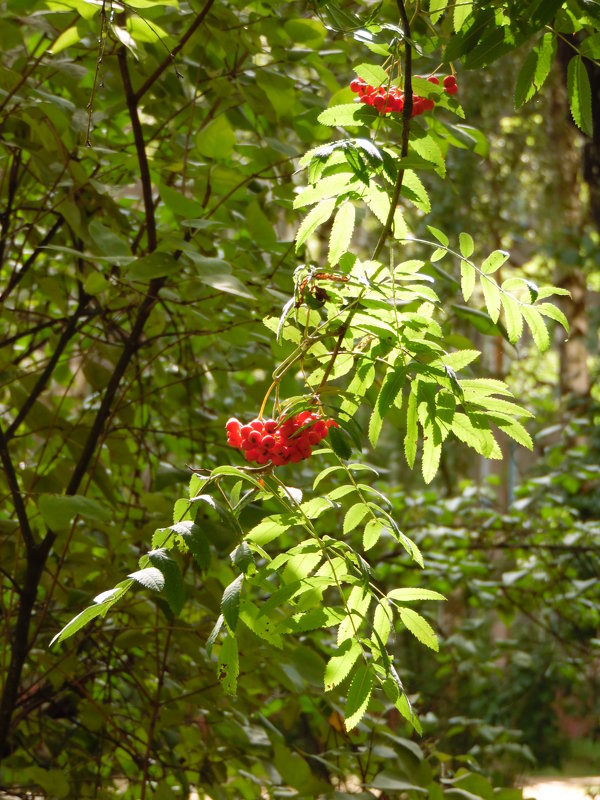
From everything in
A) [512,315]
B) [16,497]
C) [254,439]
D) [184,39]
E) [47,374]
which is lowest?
[16,497]

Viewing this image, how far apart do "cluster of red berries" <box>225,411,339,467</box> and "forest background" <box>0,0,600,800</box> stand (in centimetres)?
1

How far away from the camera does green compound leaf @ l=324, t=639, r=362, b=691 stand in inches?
26.4

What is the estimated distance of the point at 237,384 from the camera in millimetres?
1707

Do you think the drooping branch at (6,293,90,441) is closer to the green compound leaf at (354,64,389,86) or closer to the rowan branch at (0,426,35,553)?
the rowan branch at (0,426,35,553)

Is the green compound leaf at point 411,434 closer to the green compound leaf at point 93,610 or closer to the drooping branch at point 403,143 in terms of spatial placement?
the drooping branch at point 403,143

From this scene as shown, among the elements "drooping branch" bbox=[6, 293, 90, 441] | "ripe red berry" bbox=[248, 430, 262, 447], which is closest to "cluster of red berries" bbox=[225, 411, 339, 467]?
"ripe red berry" bbox=[248, 430, 262, 447]

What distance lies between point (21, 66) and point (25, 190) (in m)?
0.39

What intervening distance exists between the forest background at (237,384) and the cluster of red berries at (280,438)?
0.05 ft

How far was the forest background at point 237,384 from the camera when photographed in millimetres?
695

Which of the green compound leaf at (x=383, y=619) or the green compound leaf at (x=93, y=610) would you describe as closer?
the green compound leaf at (x=93, y=610)

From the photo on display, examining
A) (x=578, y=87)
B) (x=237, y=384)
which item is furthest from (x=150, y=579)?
(x=237, y=384)

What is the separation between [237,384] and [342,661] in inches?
41.8

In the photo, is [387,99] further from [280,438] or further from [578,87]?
[280,438]

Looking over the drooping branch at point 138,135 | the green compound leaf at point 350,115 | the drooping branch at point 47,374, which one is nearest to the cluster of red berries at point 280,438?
the green compound leaf at point 350,115
